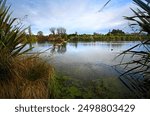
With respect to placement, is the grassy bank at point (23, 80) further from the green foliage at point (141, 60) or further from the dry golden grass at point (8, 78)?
the green foliage at point (141, 60)

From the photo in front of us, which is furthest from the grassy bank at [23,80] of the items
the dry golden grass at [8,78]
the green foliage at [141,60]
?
the green foliage at [141,60]

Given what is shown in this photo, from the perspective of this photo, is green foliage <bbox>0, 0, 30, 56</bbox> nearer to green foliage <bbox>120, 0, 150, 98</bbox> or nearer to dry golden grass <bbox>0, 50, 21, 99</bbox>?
dry golden grass <bbox>0, 50, 21, 99</bbox>

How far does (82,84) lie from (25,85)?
160 centimetres

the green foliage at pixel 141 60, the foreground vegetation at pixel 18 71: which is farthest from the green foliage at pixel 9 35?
the green foliage at pixel 141 60

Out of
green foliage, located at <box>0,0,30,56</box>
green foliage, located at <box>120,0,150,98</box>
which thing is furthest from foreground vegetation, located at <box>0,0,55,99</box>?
green foliage, located at <box>120,0,150,98</box>

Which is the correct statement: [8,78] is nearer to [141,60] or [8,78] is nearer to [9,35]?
[9,35]

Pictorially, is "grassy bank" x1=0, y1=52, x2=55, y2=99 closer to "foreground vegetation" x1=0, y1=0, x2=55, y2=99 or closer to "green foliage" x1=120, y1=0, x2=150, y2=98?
"foreground vegetation" x1=0, y1=0, x2=55, y2=99

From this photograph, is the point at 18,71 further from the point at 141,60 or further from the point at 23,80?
the point at 141,60

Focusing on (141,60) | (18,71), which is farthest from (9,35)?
(141,60)

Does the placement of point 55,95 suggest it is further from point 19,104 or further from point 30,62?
point 19,104

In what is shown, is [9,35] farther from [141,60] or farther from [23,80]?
[141,60]

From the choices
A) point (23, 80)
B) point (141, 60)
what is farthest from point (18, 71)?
point (141, 60)

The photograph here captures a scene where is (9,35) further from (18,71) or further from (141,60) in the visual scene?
(141,60)

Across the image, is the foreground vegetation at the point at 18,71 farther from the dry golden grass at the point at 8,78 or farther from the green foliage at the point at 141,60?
the green foliage at the point at 141,60
